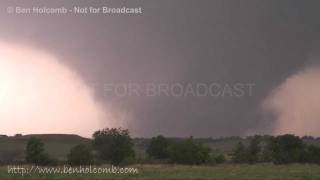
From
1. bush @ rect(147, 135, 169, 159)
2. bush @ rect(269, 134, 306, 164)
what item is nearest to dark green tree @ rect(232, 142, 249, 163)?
bush @ rect(269, 134, 306, 164)

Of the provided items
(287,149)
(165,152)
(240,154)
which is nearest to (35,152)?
(165,152)

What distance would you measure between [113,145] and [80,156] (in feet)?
24.1

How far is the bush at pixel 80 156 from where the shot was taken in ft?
189

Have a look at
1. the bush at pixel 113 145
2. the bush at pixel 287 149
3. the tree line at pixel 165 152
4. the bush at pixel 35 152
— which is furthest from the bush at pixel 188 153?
the bush at pixel 35 152

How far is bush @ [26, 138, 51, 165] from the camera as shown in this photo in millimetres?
64312

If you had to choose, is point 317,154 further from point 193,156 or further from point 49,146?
point 49,146

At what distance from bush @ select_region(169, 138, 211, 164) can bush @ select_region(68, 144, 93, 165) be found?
1072 cm

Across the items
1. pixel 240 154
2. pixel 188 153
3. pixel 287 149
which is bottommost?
pixel 240 154

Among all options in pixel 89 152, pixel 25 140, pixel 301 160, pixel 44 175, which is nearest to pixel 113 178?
pixel 44 175

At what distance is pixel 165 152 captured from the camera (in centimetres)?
7138

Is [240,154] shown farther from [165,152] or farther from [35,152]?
[35,152]

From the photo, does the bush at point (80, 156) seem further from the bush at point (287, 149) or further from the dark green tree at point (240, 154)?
the bush at point (287, 149)

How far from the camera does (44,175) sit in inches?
1577

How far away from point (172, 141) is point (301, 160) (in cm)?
1730
